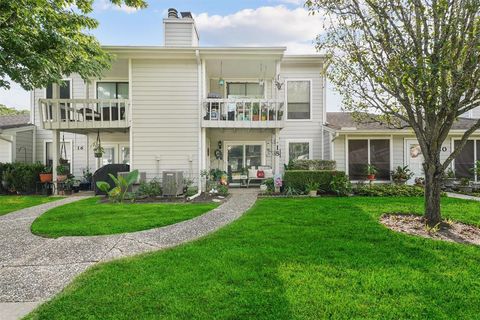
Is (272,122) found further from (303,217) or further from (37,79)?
(37,79)

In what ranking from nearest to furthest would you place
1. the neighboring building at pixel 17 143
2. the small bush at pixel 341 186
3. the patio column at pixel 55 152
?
the small bush at pixel 341 186 → the patio column at pixel 55 152 → the neighboring building at pixel 17 143

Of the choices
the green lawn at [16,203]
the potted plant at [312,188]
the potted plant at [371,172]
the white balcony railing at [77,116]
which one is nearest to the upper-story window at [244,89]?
the white balcony railing at [77,116]

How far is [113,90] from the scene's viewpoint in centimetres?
1314

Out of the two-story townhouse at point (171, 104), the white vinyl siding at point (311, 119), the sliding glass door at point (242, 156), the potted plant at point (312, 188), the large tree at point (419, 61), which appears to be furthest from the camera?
the sliding glass door at point (242, 156)

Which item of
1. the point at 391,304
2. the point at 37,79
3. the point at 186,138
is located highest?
the point at 37,79

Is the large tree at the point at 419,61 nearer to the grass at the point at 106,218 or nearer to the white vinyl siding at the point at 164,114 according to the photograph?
the grass at the point at 106,218

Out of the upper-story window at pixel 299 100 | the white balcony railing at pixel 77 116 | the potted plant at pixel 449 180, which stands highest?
the upper-story window at pixel 299 100

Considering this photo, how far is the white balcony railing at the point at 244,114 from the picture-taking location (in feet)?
35.7

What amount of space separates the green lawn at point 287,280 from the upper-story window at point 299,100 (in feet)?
31.5

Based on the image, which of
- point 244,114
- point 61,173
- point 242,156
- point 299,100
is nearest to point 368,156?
point 299,100

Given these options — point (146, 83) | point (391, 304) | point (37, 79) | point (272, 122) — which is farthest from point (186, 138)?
point (391, 304)

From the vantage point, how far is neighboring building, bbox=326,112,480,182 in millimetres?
13094

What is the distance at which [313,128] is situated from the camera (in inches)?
553

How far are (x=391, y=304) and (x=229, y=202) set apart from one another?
639 cm
